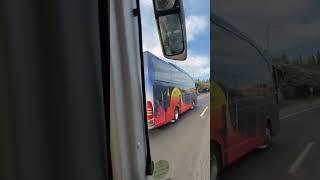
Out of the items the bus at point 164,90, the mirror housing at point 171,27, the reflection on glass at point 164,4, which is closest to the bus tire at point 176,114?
the bus at point 164,90

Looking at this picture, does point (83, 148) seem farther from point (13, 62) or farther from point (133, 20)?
point (133, 20)

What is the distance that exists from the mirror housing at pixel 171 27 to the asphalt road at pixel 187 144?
10.9 inches

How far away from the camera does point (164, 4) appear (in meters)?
2.26

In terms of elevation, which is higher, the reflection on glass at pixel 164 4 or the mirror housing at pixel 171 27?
the reflection on glass at pixel 164 4

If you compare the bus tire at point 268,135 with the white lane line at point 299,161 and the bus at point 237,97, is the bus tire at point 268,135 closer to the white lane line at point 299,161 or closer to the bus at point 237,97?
the bus at point 237,97

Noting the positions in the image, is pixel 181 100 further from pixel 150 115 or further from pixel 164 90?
pixel 150 115

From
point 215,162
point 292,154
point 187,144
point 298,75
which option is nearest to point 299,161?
point 292,154

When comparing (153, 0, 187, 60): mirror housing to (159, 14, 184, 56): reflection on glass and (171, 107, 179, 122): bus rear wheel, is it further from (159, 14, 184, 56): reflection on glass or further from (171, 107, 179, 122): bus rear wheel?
(171, 107, 179, 122): bus rear wheel

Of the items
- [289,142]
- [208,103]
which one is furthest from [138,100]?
[289,142]

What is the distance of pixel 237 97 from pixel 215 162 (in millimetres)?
402

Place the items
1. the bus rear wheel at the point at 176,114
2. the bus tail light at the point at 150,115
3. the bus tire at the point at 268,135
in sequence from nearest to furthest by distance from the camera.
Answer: the bus tail light at the point at 150,115 → the bus rear wheel at the point at 176,114 → the bus tire at the point at 268,135

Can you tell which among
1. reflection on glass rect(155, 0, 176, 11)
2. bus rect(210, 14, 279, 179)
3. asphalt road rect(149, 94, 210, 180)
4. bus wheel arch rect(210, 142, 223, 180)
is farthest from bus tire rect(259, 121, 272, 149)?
reflection on glass rect(155, 0, 176, 11)

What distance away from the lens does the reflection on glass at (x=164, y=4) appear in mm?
2225

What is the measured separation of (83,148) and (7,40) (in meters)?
0.38
